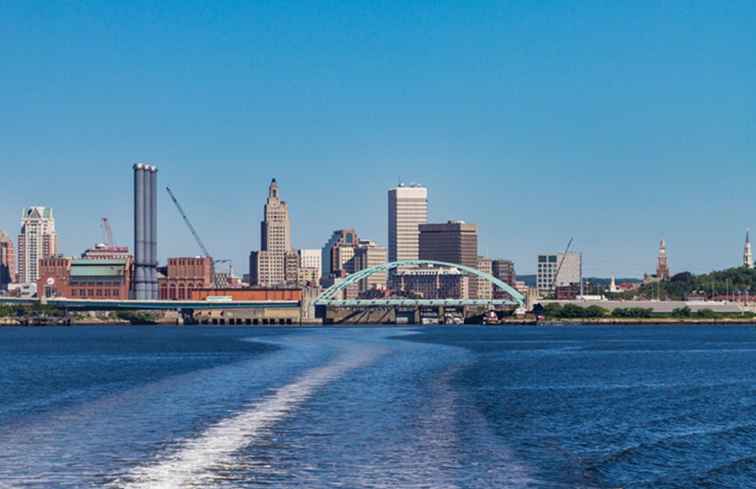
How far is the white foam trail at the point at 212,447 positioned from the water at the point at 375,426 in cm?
8

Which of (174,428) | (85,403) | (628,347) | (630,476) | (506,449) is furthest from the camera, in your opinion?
(628,347)

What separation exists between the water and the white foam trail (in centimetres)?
8

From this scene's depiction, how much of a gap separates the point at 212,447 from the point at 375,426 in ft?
25.9

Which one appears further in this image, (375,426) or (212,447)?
(375,426)

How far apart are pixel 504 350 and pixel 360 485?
86890 millimetres

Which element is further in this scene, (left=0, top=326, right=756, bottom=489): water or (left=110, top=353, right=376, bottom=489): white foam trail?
(left=0, top=326, right=756, bottom=489): water

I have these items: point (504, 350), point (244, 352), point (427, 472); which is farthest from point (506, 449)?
point (504, 350)

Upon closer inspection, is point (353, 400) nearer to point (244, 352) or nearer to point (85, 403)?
point (85, 403)

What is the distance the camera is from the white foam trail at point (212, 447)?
114 feet

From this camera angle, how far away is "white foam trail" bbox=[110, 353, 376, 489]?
114ft

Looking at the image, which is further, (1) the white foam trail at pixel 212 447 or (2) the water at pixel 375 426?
(2) the water at pixel 375 426

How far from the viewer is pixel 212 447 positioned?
134 ft

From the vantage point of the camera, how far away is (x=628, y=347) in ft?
427

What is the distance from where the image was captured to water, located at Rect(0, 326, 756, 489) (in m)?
36.0
